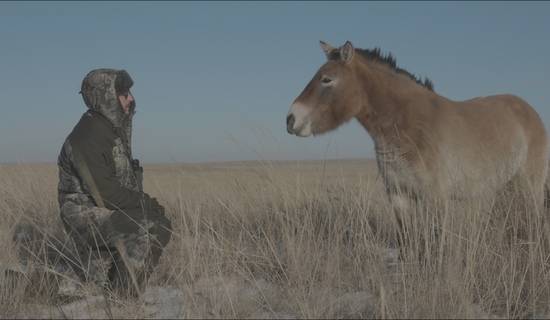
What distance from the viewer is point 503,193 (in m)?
5.28

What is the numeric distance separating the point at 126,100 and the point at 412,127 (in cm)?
290

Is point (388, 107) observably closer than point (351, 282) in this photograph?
No

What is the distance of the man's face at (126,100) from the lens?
467 centimetres

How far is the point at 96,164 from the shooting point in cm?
429

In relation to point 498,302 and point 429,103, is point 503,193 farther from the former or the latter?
point 498,302

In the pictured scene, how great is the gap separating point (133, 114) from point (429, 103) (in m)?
3.13

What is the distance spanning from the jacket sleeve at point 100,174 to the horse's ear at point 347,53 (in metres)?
2.81

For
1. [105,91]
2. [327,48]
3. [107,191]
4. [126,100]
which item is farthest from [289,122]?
[107,191]

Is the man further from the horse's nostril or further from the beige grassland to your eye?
the horse's nostril

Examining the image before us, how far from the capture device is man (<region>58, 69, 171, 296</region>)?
4281 millimetres

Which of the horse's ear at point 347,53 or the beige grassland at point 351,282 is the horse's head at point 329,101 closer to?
the horse's ear at point 347,53

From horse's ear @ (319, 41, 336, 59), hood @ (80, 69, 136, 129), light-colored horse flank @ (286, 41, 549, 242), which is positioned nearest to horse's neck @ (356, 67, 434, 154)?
light-colored horse flank @ (286, 41, 549, 242)

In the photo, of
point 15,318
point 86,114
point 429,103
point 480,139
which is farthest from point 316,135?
point 15,318

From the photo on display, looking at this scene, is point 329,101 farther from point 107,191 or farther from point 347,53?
point 107,191
